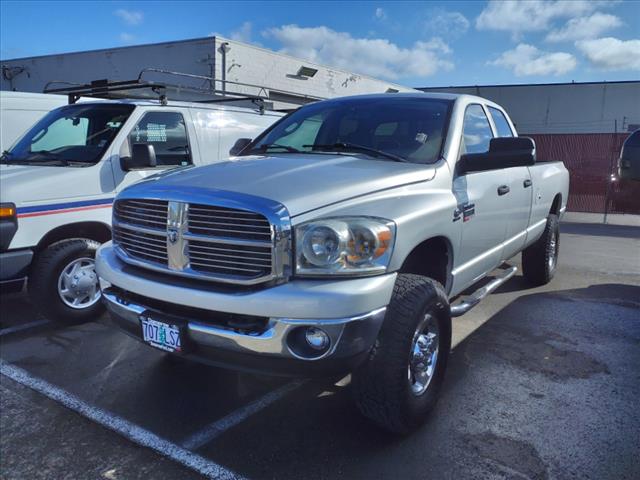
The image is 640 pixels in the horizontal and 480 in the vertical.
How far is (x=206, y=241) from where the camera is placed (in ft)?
8.66

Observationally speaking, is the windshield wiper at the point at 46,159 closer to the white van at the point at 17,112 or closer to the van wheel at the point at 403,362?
the white van at the point at 17,112

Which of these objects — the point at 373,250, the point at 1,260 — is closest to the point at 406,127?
the point at 373,250

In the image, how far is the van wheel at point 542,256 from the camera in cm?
594

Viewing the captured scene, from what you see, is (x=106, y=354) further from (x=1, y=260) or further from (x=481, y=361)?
(x=481, y=361)

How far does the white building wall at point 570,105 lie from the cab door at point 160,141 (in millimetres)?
23838

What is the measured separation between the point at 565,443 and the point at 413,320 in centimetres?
115

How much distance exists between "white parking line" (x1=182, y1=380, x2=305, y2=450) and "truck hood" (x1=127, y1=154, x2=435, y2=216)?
1383 millimetres

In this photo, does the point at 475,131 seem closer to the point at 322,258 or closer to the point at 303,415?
the point at 322,258

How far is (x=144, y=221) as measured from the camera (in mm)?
2986

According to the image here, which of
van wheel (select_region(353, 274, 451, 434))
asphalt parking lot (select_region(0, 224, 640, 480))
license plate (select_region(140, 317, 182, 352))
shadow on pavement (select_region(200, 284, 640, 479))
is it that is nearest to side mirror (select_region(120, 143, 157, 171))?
asphalt parking lot (select_region(0, 224, 640, 480))

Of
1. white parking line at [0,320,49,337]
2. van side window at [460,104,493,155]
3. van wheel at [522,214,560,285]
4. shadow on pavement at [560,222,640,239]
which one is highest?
van side window at [460,104,493,155]

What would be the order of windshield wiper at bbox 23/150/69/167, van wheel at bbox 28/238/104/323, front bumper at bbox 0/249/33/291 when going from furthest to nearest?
windshield wiper at bbox 23/150/69/167
van wheel at bbox 28/238/104/323
front bumper at bbox 0/249/33/291

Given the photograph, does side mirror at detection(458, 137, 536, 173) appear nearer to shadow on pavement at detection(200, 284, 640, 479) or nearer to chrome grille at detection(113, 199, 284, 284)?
shadow on pavement at detection(200, 284, 640, 479)

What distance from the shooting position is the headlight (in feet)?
8.10
